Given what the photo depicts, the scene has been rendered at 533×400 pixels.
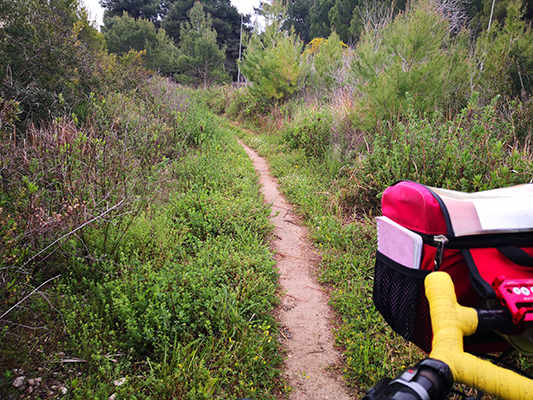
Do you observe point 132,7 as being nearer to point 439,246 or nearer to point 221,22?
point 221,22

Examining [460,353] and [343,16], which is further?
[343,16]

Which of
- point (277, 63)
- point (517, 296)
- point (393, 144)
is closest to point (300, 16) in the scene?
point (277, 63)

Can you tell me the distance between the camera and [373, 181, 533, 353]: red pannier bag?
50.2 inches

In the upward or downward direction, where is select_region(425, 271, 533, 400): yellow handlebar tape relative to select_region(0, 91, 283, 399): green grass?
upward

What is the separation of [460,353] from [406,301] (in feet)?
1.81

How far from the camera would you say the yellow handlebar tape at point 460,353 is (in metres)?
0.82

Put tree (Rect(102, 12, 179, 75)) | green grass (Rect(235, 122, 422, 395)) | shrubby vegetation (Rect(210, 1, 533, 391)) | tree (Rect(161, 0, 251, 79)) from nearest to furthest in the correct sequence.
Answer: green grass (Rect(235, 122, 422, 395)) < shrubby vegetation (Rect(210, 1, 533, 391)) < tree (Rect(102, 12, 179, 75)) < tree (Rect(161, 0, 251, 79))

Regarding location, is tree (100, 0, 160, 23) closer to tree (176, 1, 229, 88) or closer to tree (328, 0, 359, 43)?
tree (176, 1, 229, 88)

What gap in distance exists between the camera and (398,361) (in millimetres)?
2379

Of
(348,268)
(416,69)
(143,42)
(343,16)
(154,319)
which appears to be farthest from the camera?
(343,16)

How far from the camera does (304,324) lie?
9.56ft

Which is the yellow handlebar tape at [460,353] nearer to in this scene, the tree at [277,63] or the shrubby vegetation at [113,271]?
the shrubby vegetation at [113,271]

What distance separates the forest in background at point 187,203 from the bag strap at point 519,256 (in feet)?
4.86

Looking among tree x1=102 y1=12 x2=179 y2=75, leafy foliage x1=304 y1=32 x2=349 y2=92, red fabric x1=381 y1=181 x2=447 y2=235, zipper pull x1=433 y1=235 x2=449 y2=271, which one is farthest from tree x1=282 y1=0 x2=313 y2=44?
zipper pull x1=433 y1=235 x2=449 y2=271
